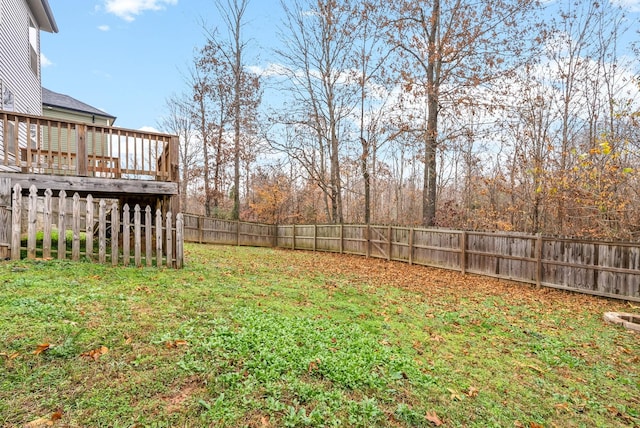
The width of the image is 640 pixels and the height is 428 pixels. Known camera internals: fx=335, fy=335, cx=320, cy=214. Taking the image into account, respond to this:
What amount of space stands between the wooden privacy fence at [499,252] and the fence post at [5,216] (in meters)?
10.6

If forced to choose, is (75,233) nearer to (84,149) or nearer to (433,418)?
(84,149)

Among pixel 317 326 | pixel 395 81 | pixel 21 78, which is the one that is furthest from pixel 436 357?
pixel 21 78

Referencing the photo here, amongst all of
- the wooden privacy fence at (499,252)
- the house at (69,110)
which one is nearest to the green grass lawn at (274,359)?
the wooden privacy fence at (499,252)

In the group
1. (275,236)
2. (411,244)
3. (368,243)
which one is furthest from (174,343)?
(275,236)

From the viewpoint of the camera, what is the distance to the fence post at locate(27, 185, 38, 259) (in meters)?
5.89

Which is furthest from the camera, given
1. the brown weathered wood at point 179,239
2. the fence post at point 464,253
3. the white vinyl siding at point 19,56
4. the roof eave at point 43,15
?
the roof eave at point 43,15

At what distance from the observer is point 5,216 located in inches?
233

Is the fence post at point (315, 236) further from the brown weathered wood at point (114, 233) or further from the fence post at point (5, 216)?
the fence post at point (5, 216)

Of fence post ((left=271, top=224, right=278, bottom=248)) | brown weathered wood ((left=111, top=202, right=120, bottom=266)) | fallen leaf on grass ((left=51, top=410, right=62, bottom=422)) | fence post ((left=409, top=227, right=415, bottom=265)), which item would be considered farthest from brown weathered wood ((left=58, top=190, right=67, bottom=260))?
fence post ((left=271, top=224, right=278, bottom=248))

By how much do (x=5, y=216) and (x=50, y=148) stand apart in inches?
55.5

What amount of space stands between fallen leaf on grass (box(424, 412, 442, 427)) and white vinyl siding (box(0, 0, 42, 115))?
13212 mm

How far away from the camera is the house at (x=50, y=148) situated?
20.5 feet

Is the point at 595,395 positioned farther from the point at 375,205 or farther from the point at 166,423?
the point at 375,205

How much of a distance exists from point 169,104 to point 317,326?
25383 mm
